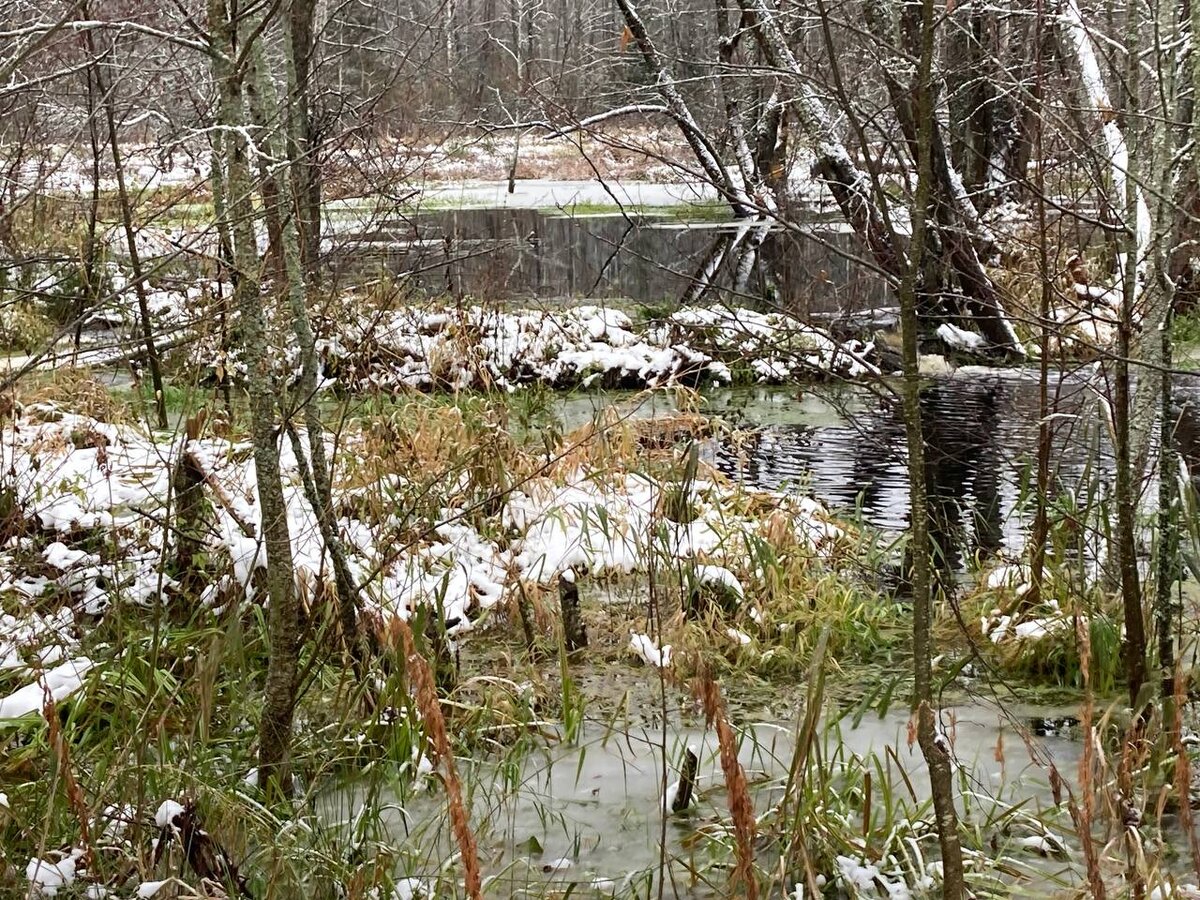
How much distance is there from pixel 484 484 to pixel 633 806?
9.43 feet

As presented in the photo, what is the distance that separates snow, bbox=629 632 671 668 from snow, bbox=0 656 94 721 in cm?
172

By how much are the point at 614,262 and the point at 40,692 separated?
569 inches

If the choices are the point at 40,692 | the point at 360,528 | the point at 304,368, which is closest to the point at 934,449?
the point at 360,528

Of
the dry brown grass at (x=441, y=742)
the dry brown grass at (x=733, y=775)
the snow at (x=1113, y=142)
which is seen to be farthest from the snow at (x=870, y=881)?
the snow at (x=1113, y=142)

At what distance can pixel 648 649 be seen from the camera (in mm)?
4336

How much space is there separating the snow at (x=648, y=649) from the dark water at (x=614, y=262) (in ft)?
15.2

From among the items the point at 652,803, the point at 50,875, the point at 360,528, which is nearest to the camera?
the point at 50,875

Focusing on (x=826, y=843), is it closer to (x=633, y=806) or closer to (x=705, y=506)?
(x=633, y=806)

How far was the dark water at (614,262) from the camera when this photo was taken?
11.4 m

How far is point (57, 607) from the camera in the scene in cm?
426

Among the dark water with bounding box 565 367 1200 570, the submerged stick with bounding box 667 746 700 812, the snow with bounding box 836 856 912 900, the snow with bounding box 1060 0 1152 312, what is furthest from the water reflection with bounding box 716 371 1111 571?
the snow with bounding box 836 856 912 900

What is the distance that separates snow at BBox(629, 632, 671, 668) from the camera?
414cm

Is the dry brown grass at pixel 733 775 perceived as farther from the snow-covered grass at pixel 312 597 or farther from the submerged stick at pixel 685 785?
the submerged stick at pixel 685 785

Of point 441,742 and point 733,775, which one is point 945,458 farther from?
point 441,742
